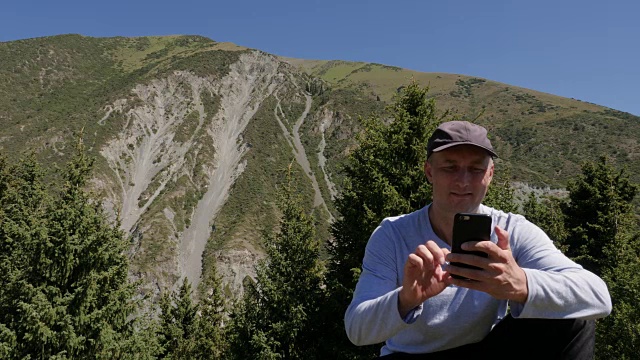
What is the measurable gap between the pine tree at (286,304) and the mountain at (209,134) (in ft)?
188

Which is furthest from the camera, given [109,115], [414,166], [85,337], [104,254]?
[109,115]

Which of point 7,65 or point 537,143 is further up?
point 7,65

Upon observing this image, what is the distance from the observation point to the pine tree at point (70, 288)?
368 inches

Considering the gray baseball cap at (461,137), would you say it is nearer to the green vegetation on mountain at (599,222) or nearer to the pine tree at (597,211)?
the green vegetation on mountain at (599,222)

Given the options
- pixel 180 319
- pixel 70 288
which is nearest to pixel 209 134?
pixel 180 319

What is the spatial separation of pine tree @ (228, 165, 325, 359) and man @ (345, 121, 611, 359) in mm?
12119

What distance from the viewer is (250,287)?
52.9 ft

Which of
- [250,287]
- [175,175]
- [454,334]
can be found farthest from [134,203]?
[454,334]

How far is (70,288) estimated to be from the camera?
10070 millimetres

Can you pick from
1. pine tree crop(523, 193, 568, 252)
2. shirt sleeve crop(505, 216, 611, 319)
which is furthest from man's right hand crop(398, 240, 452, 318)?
pine tree crop(523, 193, 568, 252)

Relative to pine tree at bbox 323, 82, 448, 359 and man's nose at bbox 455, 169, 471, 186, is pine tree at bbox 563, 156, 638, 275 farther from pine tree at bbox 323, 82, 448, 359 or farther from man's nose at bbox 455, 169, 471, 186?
man's nose at bbox 455, 169, 471, 186

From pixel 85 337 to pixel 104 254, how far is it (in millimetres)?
2107

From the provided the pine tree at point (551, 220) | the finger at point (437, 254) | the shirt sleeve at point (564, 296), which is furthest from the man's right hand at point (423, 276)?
the pine tree at point (551, 220)

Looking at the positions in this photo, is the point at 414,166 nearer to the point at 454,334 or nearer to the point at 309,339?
the point at 309,339
